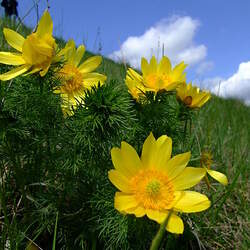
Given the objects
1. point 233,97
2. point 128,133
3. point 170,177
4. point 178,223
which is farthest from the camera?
point 233,97

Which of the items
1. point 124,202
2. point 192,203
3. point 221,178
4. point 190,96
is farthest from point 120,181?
point 190,96

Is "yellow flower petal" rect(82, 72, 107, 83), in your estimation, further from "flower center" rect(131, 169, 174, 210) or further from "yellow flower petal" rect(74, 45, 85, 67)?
"flower center" rect(131, 169, 174, 210)

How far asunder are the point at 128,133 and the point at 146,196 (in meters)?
0.22

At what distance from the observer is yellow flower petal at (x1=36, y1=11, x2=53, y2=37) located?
789 mm

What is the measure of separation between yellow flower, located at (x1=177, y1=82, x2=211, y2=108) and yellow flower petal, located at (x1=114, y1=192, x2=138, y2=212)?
0.38m

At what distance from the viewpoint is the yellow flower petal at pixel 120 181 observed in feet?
2.27

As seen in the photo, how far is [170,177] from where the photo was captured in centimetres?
77

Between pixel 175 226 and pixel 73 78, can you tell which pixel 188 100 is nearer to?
pixel 73 78

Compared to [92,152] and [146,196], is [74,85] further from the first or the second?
[146,196]

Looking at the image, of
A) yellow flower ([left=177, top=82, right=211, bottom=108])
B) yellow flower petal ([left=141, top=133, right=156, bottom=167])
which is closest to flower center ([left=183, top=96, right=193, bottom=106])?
yellow flower ([left=177, top=82, right=211, bottom=108])

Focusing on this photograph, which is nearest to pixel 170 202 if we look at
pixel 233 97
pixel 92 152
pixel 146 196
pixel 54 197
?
pixel 146 196

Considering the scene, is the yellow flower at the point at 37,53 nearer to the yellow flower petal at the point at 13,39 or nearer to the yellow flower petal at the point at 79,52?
the yellow flower petal at the point at 13,39

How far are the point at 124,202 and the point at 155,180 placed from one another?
0.10 metres

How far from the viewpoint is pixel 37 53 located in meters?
0.77
